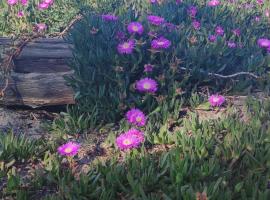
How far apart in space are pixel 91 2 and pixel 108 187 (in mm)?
3868

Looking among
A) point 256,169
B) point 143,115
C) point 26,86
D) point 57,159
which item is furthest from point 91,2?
point 256,169

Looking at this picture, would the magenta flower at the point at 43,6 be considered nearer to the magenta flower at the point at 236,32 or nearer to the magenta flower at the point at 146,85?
the magenta flower at the point at 236,32

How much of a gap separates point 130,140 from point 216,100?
0.87 metres

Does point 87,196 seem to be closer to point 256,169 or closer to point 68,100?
point 256,169

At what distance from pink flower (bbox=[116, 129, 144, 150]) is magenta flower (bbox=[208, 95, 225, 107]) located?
74cm

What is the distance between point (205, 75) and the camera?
11.4ft

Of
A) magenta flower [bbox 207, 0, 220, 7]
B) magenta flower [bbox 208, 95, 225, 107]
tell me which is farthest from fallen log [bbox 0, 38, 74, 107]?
magenta flower [bbox 207, 0, 220, 7]

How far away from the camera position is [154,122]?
123 inches

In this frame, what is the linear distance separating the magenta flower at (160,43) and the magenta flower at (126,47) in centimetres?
16

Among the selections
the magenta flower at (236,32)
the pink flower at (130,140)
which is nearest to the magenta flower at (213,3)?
the magenta flower at (236,32)

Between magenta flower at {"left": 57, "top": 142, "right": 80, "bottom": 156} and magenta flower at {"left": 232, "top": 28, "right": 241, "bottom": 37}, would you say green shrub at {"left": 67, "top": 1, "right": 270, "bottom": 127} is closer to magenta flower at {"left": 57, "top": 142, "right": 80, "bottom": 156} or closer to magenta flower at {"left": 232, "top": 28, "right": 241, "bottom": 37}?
magenta flower at {"left": 232, "top": 28, "right": 241, "bottom": 37}

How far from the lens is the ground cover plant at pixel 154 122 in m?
2.37

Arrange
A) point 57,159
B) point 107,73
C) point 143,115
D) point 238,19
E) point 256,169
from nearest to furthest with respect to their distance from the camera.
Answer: point 256,169 < point 57,159 < point 143,115 < point 107,73 < point 238,19

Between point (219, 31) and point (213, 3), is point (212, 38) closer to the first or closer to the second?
point (219, 31)
